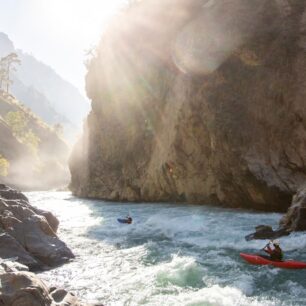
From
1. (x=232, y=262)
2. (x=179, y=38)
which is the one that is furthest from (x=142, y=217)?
(x=179, y=38)

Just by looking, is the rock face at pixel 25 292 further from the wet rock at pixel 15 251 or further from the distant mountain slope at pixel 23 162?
the distant mountain slope at pixel 23 162

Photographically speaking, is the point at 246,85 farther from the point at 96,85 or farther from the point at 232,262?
the point at 96,85

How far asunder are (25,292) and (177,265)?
8.72 meters

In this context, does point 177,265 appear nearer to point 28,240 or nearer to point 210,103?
point 28,240

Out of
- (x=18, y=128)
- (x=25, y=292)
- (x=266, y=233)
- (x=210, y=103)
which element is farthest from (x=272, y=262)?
(x=18, y=128)

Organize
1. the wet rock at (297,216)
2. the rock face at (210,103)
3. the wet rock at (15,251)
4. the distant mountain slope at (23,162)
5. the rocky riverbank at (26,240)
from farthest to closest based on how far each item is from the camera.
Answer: the distant mountain slope at (23,162), the rock face at (210,103), the wet rock at (297,216), the rocky riverbank at (26,240), the wet rock at (15,251)

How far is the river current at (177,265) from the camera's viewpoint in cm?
1433

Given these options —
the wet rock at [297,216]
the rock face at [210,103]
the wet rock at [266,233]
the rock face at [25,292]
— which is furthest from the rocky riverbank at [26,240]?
the rock face at [210,103]

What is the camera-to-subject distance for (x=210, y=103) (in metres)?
35.5

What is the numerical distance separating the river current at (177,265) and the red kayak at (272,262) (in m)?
0.28

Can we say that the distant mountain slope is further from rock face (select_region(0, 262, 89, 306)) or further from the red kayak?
rock face (select_region(0, 262, 89, 306))

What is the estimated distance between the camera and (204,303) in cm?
1345

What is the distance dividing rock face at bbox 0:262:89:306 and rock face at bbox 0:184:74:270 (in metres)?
6.48

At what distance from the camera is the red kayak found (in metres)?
17.2
